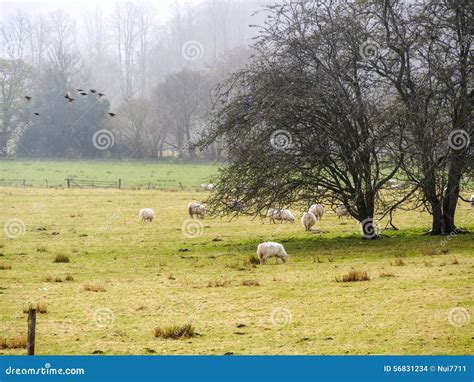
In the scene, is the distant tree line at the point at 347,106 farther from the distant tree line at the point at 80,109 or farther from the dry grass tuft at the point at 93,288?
the distant tree line at the point at 80,109

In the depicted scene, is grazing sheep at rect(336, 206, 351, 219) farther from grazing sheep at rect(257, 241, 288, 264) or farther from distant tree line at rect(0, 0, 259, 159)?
distant tree line at rect(0, 0, 259, 159)

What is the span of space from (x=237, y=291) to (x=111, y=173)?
191ft

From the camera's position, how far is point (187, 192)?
55.3 m

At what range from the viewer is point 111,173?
75000 mm

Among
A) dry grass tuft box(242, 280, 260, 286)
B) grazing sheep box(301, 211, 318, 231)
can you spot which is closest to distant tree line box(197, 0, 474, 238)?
grazing sheep box(301, 211, 318, 231)

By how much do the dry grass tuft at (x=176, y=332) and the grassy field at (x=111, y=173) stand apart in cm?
4488

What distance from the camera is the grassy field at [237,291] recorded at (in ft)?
44.1

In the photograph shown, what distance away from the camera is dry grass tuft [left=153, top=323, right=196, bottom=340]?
13.9 metres

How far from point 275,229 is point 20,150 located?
69715mm

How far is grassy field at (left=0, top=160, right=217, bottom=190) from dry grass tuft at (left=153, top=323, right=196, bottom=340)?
A: 44884 mm

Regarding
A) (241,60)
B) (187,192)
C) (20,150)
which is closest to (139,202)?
(187,192)

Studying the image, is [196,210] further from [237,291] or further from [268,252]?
[237,291]

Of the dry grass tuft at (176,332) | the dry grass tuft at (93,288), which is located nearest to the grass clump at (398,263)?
the dry grass tuft at (93,288)

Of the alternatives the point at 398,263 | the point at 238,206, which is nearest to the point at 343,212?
the point at 238,206
